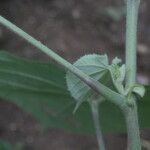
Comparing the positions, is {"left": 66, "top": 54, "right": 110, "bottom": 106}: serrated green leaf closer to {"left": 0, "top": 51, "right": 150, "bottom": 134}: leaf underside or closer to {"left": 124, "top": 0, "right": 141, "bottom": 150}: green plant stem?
{"left": 124, "top": 0, "right": 141, "bottom": 150}: green plant stem

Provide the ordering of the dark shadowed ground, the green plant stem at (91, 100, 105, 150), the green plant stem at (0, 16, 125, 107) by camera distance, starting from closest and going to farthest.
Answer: the green plant stem at (0, 16, 125, 107), the green plant stem at (91, 100, 105, 150), the dark shadowed ground

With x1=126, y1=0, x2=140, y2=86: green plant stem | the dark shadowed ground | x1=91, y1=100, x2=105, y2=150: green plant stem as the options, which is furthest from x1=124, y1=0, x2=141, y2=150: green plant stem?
the dark shadowed ground

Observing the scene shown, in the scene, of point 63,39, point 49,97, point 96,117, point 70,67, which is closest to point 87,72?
point 70,67

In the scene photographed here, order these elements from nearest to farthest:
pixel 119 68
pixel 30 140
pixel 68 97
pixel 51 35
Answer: pixel 119 68 → pixel 68 97 → pixel 30 140 → pixel 51 35

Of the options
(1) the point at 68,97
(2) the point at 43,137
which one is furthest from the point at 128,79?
(2) the point at 43,137

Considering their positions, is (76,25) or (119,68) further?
(76,25)

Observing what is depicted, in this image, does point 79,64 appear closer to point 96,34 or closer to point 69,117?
point 69,117
